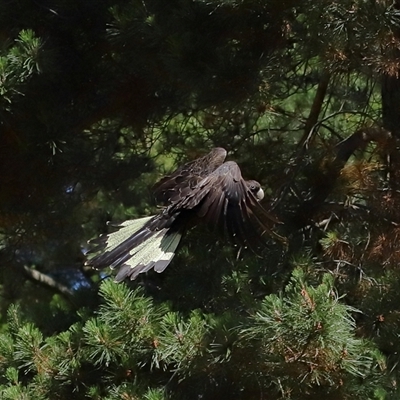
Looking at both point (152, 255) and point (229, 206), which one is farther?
point (152, 255)

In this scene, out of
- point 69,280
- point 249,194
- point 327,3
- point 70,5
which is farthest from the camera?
point 69,280

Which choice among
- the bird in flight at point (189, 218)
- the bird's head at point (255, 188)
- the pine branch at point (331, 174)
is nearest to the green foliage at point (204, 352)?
the bird in flight at point (189, 218)

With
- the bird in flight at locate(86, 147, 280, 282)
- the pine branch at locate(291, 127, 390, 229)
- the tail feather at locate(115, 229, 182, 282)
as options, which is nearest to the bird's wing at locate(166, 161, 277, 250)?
the bird in flight at locate(86, 147, 280, 282)

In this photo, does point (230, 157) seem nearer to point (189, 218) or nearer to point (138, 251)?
point (189, 218)

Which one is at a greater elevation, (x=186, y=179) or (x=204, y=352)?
(x=186, y=179)

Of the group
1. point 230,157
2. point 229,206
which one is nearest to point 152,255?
point 229,206

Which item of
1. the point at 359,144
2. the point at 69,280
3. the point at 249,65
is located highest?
the point at 249,65

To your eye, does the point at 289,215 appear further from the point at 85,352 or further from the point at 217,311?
the point at 85,352

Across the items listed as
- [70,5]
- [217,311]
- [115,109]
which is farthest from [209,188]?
[70,5]
